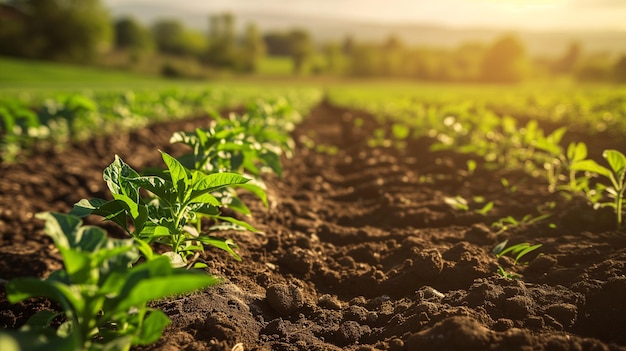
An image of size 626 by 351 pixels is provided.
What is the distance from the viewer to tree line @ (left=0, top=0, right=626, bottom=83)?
59.9 metres

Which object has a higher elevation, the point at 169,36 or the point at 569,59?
the point at 569,59

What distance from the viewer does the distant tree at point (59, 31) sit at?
59500mm

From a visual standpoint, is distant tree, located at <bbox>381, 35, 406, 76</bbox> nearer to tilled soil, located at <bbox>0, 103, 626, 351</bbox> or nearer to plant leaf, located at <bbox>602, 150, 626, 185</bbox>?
tilled soil, located at <bbox>0, 103, 626, 351</bbox>

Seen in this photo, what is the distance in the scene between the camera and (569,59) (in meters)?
103

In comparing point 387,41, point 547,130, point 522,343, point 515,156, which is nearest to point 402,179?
point 515,156

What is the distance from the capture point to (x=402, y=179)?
5082 millimetres

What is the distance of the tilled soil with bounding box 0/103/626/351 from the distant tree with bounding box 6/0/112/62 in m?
63.6

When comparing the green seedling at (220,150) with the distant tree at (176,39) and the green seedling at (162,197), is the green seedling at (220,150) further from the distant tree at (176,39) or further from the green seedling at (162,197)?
the distant tree at (176,39)

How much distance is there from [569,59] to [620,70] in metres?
54.4

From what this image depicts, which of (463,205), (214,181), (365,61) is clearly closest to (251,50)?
(365,61)

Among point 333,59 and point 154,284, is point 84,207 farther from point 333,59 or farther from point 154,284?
point 333,59

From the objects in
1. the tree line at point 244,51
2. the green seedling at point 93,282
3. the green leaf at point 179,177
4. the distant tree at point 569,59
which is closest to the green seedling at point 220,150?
the green leaf at point 179,177

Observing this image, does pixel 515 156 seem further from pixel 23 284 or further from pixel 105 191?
pixel 23 284

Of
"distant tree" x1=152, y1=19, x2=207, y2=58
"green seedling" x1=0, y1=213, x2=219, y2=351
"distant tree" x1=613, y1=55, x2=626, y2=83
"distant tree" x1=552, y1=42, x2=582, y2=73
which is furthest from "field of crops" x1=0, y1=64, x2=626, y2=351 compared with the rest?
"distant tree" x1=552, y1=42, x2=582, y2=73
